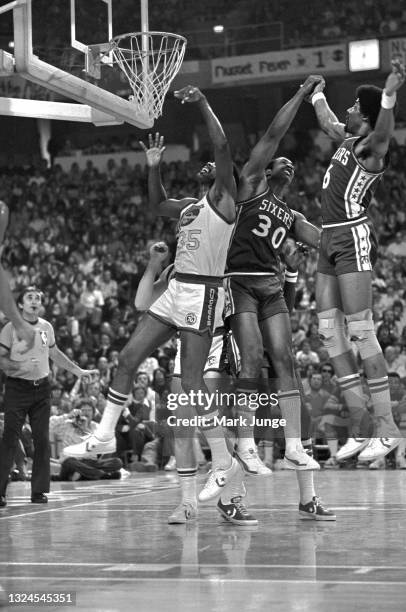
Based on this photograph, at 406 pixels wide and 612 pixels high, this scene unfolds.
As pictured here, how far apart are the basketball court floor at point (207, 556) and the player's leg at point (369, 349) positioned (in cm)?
74

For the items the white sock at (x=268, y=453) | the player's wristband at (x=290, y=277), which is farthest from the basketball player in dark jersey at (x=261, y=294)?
the white sock at (x=268, y=453)

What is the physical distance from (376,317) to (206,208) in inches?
481

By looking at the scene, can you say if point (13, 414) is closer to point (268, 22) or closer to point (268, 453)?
point (268, 453)

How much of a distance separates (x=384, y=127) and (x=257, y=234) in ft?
5.99

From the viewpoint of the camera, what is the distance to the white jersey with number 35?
8.08 m

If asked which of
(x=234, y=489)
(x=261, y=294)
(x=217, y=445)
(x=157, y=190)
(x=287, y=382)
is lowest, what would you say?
(x=234, y=489)

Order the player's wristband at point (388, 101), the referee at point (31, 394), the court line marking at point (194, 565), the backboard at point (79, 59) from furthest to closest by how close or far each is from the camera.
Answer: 1. the referee at point (31, 394)
2. the backboard at point (79, 59)
3. the player's wristband at point (388, 101)
4. the court line marking at point (194, 565)

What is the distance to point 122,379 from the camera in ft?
26.5

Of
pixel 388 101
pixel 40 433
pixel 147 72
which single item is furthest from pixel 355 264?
pixel 40 433

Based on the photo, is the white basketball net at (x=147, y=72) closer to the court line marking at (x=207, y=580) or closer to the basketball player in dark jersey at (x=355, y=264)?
the basketball player in dark jersey at (x=355, y=264)

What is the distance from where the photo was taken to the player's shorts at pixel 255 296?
8.65 metres

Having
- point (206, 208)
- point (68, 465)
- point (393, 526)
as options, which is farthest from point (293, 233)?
point (68, 465)

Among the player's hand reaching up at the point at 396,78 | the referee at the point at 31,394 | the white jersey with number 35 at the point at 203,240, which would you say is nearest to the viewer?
the player's hand reaching up at the point at 396,78

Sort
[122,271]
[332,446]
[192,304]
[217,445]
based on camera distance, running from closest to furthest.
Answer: [192,304] → [217,445] → [332,446] → [122,271]
